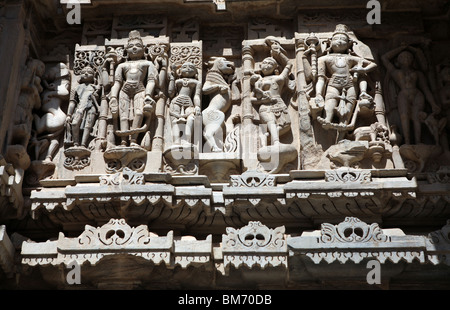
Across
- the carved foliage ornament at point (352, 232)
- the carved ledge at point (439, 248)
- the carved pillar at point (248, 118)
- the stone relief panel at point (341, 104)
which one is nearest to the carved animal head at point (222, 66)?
the carved pillar at point (248, 118)

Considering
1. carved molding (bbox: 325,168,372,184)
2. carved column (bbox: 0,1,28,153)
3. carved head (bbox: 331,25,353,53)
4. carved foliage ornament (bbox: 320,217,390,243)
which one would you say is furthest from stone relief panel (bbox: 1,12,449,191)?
carved foliage ornament (bbox: 320,217,390,243)

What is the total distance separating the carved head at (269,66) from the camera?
9922mm

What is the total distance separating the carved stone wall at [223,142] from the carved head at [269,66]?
0.02m

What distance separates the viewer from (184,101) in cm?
970

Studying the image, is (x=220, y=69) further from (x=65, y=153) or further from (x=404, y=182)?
(x=404, y=182)

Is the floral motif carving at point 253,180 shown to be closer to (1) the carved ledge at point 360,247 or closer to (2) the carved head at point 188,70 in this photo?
(1) the carved ledge at point 360,247

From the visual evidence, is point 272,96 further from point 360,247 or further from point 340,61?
point 360,247

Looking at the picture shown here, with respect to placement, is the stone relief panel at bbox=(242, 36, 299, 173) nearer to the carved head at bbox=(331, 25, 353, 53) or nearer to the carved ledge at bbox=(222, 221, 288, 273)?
the carved head at bbox=(331, 25, 353, 53)

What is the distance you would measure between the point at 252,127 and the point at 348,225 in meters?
2.27

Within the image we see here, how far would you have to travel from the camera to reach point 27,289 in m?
8.59

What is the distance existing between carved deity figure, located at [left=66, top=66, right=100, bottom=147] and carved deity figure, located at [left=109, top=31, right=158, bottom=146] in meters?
0.35

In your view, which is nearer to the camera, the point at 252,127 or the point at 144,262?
the point at 144,262
